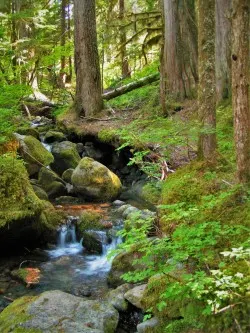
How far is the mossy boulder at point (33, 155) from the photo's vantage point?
11.1 metres

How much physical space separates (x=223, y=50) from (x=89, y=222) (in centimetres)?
530

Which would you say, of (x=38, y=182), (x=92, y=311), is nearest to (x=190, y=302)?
(x=92, y=311)

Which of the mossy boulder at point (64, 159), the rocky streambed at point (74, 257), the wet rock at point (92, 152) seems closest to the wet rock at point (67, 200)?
the rocky streambed at point (74, 257)

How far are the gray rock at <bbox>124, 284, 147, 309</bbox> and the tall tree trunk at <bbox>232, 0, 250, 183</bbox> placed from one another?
1.79 m

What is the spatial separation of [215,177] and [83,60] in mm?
10249

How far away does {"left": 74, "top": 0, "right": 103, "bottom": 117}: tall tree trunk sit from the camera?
556 inches

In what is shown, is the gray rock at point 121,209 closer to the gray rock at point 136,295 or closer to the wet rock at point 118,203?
the wet rock at point 118,203

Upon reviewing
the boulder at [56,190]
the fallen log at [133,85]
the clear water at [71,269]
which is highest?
the fallen log at [133,85]

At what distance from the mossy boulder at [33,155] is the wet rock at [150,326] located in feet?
25.4

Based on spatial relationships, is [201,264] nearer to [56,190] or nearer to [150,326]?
[150,326]

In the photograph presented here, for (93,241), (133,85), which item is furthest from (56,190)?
(133,85)

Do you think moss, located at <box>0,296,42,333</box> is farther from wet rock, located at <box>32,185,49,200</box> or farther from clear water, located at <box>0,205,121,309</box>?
wet rock, located at <box>32,185,49,200</box>

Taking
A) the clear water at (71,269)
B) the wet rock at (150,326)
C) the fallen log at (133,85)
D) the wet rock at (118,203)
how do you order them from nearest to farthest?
the wet rock at (150,326)
the clear water at (71,269)
the wet rock at (118,203)
the fallen log at (133,85)

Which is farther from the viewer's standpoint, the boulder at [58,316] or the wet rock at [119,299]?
the wet rock at [119,299]
